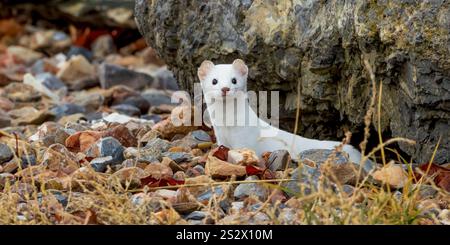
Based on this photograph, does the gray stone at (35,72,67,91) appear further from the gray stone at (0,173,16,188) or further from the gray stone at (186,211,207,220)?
the gray stone at (186,211,207,220)

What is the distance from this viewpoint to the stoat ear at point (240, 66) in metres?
4.98

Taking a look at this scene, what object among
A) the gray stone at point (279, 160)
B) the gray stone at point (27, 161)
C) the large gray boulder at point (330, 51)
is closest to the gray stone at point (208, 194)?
the gray stone at point (279, 160)

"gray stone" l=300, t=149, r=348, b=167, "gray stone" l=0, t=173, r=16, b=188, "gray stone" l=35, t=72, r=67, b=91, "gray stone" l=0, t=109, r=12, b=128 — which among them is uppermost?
"gray stone" l=300, t=149, r=348, b=167

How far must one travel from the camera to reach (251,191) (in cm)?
418

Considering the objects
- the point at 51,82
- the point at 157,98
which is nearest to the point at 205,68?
the point at 157,98

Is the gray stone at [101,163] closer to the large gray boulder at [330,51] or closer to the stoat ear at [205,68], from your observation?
the stoat ear at [205,68]

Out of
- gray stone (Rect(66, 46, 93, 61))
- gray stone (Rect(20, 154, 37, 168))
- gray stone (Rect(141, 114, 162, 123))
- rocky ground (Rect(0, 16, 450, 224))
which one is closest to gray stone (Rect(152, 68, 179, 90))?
rocky ground (Rect(0, 16, 450, 224))

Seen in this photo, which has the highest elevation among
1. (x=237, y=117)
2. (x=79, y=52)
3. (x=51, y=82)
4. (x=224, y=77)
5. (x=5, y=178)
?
(x=224, y=77)

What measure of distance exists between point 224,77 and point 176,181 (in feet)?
2.71

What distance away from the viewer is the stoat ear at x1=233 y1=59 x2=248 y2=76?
498 cm

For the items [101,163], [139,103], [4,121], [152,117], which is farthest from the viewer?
[139,103]

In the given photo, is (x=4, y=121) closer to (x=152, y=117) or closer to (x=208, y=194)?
(x=152, y=117)
